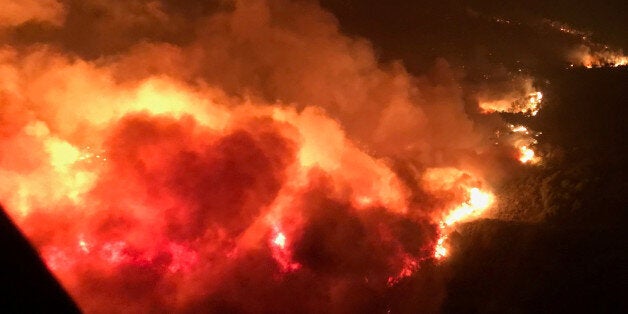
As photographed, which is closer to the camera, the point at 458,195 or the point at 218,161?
the point at 218,161

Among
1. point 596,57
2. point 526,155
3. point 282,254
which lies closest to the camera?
point 282,254

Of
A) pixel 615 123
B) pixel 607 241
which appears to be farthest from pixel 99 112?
pixel 615 123

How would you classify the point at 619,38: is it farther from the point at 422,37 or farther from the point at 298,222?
the point at 298,222

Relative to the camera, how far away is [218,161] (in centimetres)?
852

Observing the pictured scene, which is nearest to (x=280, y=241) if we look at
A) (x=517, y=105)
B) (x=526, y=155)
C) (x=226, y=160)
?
(x=226, y=160)

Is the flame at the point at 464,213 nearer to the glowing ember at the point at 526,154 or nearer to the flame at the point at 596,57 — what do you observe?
the glowing ember at the point at 526,154

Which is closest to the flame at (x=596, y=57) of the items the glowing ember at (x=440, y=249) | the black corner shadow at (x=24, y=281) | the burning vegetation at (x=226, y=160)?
the burning vegetation at (x=226, y=160)

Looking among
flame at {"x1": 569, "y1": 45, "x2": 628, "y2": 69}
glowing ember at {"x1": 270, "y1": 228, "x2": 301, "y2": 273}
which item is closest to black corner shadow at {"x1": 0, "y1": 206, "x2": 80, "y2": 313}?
glowing ember at {"x1": 270, "y1": 228, "x2": 301, "y2": 273}

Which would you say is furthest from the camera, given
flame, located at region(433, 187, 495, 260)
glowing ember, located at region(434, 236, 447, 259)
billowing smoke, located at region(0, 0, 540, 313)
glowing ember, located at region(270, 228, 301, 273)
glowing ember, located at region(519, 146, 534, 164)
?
glowing ember, located at region(519, 146, 534, 164)

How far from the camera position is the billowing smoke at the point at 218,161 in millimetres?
7535

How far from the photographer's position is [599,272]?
760 centimetres

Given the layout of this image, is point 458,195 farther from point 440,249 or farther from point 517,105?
point 517,105

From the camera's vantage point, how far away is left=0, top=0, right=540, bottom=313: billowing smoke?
754 centimetres

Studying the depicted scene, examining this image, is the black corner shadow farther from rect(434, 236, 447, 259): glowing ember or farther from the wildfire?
the wildfire
